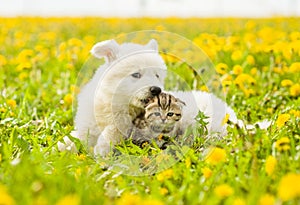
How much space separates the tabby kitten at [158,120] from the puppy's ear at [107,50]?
12.1 inches

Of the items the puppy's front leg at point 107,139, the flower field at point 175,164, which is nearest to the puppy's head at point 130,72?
the puppy's front leg at point 107,139

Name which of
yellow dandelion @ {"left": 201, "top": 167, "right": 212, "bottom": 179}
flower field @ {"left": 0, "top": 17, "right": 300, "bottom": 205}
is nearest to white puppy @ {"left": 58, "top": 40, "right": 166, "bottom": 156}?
flower field @ {"left": 0, "top": 17, "right": 300, "bottom": 205}

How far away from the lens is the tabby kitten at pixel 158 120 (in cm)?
257

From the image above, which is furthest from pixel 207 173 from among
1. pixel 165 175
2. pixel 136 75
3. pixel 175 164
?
pixel 136 75

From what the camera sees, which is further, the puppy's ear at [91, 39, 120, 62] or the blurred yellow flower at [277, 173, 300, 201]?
the puppy's ear at [91, 39, 120, 62]

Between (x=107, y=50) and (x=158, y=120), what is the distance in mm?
408

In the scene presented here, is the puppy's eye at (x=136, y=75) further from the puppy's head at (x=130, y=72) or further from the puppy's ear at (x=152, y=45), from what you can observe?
the puppy's ear at (x=152, y=45)

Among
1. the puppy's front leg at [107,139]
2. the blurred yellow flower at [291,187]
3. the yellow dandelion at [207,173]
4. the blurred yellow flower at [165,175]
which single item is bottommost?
the puppy's front leg at [107,139]

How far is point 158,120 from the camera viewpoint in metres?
2.62

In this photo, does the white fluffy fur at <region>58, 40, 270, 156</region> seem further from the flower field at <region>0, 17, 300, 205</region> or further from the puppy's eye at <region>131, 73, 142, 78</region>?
the flower field at <region>0, 17, 300, 205</region>

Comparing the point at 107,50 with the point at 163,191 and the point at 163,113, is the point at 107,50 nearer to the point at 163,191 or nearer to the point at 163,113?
the point at 163,113

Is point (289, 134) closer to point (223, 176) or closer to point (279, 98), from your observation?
point (223, 176)

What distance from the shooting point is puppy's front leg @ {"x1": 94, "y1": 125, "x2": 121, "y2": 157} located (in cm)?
271

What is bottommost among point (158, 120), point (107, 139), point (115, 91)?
point (107, 139)
